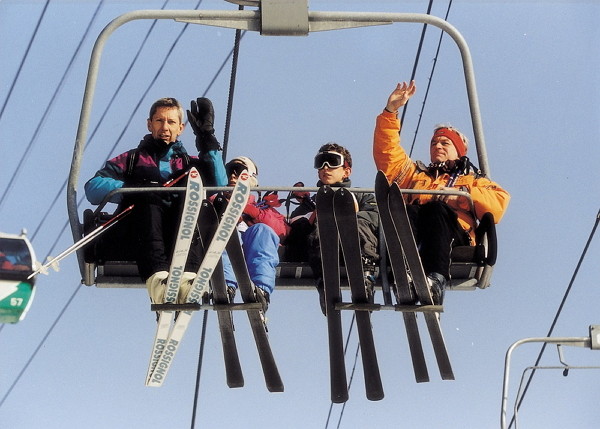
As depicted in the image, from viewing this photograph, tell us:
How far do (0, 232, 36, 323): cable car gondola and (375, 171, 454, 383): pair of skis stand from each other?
6.05 feet

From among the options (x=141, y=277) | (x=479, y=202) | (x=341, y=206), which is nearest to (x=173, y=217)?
(x=141, y=277)

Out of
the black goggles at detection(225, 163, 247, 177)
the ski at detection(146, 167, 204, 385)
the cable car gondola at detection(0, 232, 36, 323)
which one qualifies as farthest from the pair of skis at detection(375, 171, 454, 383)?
the cable car gondola at detection(0, 232, 36, 323)

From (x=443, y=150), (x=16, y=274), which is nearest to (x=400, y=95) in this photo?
(x=443, y=150)

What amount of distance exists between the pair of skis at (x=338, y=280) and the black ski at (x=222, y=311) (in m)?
0.52

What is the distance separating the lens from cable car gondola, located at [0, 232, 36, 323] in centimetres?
744

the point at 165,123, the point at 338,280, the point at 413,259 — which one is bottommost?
the point at 338,280

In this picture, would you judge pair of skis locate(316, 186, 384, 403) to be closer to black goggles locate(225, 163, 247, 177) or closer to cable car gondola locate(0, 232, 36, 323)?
black goggles locate(225, 163, 247, 177)

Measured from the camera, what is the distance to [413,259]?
8.40 m

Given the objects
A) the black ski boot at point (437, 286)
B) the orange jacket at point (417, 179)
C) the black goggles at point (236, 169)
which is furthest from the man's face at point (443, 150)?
the black goggles at point (236, 169)

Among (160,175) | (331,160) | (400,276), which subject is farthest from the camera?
(331,160)

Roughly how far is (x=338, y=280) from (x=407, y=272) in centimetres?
37

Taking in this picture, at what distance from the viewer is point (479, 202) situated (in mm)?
8852

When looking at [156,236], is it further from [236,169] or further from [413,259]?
[413,259]

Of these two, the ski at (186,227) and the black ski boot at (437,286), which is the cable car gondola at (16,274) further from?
the black ski boot at (437,286)
